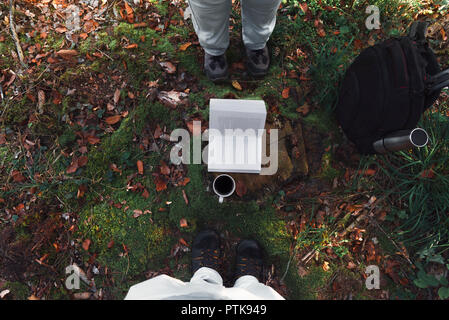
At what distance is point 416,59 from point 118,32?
2809 mm

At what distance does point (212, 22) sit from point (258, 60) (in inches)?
29.4

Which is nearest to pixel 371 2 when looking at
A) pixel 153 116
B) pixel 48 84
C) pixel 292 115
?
pixel 292 115

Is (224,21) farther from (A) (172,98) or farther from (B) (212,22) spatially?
(A) (172,98)

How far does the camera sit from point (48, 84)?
270cm

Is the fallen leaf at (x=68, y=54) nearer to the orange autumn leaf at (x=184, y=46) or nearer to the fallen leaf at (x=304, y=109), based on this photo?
the orange autumn leaf at (x=184, y=46)

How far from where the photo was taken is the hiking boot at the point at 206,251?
2301mm

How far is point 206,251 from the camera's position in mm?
2312

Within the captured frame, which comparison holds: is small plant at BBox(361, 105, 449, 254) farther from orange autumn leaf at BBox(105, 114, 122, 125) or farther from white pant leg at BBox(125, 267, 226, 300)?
orange autumn leaf at BBox(105, 114, 122, 125)

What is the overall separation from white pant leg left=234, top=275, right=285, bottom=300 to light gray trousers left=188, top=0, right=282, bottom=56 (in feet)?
7.02

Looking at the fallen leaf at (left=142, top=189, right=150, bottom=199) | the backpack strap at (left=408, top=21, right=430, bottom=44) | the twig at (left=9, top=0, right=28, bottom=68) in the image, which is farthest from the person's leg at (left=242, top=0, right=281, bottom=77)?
the twig at (left=9, top=0, right=28, bottom=68)

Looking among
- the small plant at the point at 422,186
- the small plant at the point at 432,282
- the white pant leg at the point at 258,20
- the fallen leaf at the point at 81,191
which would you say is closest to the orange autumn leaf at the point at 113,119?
the fallen leaf at the point at 81,191

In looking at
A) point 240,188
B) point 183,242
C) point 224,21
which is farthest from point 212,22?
point 183,242
